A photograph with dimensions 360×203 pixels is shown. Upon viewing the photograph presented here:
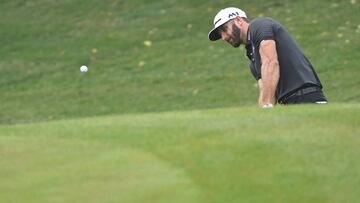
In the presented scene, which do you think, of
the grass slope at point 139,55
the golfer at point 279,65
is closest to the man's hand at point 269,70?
the golfer at point 279,65

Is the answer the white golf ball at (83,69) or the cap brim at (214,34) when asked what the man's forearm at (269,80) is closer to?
the cap brim at (214,34)

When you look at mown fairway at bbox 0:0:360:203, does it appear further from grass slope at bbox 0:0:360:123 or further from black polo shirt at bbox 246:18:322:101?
black polo shirt at bbox 246:18:322:101

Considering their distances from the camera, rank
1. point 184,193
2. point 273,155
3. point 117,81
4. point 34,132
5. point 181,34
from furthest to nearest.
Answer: point 181,34
point 117,81
point 34,132
point 273,155
point 184,193

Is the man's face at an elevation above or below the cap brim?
above

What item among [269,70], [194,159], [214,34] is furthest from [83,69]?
[194,159]

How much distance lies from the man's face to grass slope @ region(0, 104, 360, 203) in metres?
1.81

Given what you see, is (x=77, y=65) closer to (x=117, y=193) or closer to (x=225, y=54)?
(x=225, y=54)

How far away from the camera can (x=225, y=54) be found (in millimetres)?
20625

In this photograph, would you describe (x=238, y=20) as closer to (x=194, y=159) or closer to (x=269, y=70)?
(x=269, y=70)

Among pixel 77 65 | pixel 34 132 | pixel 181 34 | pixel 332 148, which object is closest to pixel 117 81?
pixel 77 65

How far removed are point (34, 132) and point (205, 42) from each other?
12984mm

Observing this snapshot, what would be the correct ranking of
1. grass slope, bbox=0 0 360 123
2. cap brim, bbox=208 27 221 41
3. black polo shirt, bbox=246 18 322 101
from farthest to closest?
grass slope, bbox=0 0 360 123 < cap brim, bbox=208 27 221 41 < black polo shirt, bbox=246 18 322 101

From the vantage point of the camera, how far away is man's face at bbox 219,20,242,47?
10.6 m

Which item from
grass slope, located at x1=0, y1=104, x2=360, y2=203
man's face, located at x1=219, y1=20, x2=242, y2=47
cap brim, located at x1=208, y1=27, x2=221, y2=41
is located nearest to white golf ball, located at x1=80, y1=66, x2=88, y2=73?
cap brim, located at x1=208, y1=27, x2=221, y2=41
